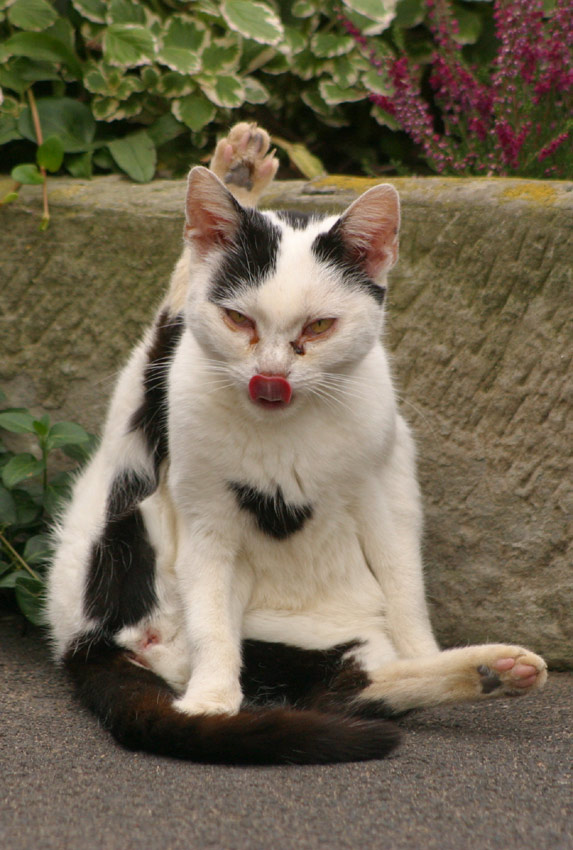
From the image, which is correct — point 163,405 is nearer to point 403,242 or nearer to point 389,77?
point 403,242

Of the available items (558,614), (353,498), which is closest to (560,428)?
(558,614)

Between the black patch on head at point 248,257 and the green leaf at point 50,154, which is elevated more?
the black patch on head at point 248,257

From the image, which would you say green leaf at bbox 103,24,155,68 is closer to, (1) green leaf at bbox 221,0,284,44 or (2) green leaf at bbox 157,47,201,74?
(2) green leaf at bbox 157,47,201,74

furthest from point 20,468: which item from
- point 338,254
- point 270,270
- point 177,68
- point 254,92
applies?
point 254,92

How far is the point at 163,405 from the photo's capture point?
2.71m

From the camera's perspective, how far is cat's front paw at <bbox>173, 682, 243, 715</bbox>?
87.2 inches

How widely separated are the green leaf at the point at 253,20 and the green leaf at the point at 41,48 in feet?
1.98

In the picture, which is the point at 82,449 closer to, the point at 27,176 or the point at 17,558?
the point at 17,558

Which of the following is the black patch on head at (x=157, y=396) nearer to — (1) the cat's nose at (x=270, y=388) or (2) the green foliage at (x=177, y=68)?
(1) the cat's nose at (x=270, y=388)

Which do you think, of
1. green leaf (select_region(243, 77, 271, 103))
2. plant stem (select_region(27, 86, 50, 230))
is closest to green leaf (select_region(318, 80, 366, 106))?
green leaf (select_region(243, 77, 271, 103))

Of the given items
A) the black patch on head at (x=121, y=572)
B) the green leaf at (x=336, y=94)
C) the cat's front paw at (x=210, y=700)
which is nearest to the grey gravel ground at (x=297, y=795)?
the cat's front paw at (x=210, y=700)

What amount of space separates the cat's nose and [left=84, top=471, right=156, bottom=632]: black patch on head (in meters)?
0.69

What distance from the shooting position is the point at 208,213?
2.36 meters

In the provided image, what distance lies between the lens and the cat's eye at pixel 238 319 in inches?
88.8
